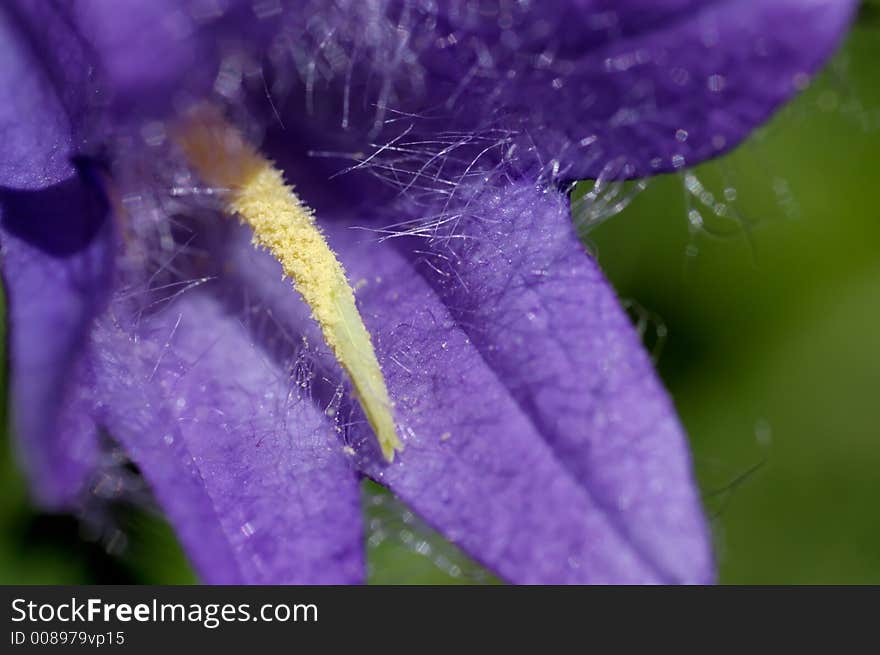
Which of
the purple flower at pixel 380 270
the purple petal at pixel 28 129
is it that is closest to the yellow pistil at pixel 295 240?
the purple flower at pixel 380 270

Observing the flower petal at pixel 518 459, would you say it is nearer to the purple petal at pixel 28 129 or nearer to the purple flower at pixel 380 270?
the purple flower at pixel 380 270

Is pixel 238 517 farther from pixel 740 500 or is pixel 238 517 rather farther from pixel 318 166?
pixel 740 500

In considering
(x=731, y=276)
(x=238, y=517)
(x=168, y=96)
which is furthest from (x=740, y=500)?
(x=168, y=96)

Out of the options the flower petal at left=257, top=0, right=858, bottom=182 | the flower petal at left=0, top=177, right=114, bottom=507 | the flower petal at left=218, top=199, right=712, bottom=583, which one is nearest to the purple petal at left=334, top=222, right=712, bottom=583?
the flower petal at left=218, top=199, right=712, bottom=583

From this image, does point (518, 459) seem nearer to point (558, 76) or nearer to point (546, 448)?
point (546, 448)

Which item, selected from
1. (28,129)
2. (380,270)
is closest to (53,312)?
(28,129)

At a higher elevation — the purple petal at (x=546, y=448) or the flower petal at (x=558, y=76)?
→ the flower petal at (x=558, y=76)
